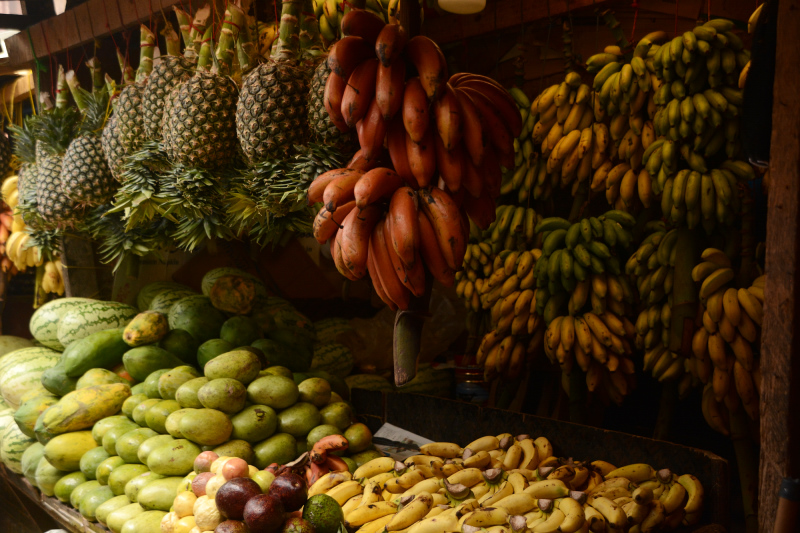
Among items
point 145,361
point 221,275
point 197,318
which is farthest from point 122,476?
point 221,275

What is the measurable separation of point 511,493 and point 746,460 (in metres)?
1.15

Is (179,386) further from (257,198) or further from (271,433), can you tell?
(257,198)

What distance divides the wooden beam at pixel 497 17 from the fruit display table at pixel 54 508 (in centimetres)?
280

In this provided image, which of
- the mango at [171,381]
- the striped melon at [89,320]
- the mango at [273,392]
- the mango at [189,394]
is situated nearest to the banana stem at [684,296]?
the mango at [273,392]

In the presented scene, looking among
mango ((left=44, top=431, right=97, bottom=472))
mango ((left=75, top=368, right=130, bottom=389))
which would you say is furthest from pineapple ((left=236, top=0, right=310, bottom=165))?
mango ((left=44, top=431, right=97, bottom=472))

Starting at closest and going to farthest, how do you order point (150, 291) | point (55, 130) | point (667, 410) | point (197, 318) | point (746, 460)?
point (746, 460), point (667, 410), point (197, 318), point (55, 130), point (150, 291)

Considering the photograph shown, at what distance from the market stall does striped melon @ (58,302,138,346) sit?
2cm

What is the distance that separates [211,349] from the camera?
270 cm

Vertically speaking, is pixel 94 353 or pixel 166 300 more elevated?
pixel 166 300

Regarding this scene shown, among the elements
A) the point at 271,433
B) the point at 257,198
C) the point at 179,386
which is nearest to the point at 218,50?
the point at 257,198

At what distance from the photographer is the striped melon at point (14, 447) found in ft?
9.72

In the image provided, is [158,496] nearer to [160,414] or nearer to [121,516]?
[121,516]

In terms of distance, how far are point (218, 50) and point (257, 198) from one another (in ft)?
2.37

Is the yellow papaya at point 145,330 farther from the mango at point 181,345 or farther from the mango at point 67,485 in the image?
the mango at point 67,485
